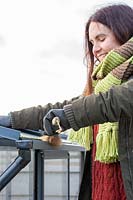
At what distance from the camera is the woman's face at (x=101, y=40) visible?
6.60 ft

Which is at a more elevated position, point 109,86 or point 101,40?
point 101,40

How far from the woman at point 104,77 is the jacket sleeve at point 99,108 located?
167 millimetres

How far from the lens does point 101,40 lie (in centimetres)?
203

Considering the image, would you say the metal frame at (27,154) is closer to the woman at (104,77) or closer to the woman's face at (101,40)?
the woman at (104,77)

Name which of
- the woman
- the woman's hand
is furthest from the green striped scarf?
the woman's hand

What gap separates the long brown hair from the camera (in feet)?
6.57

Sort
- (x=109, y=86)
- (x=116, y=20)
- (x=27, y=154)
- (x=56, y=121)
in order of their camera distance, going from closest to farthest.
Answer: (x=56, y=121) → (x=27, y=154) → (x=109, y=86) → (x=116, y=20)

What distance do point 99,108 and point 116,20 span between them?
50cm

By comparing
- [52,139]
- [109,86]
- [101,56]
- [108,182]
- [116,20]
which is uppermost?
[116,20]

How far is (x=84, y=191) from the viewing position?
2.14 meters

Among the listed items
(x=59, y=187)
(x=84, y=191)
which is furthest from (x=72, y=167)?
(x=84, y=191)

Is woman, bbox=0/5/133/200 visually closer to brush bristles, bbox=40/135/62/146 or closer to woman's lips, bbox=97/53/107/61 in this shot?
woman's lips, bbox=97/53/107/61

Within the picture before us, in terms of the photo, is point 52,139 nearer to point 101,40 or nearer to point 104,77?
point 104,77

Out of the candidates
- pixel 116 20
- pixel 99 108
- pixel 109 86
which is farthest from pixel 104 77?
pixel 99 108
